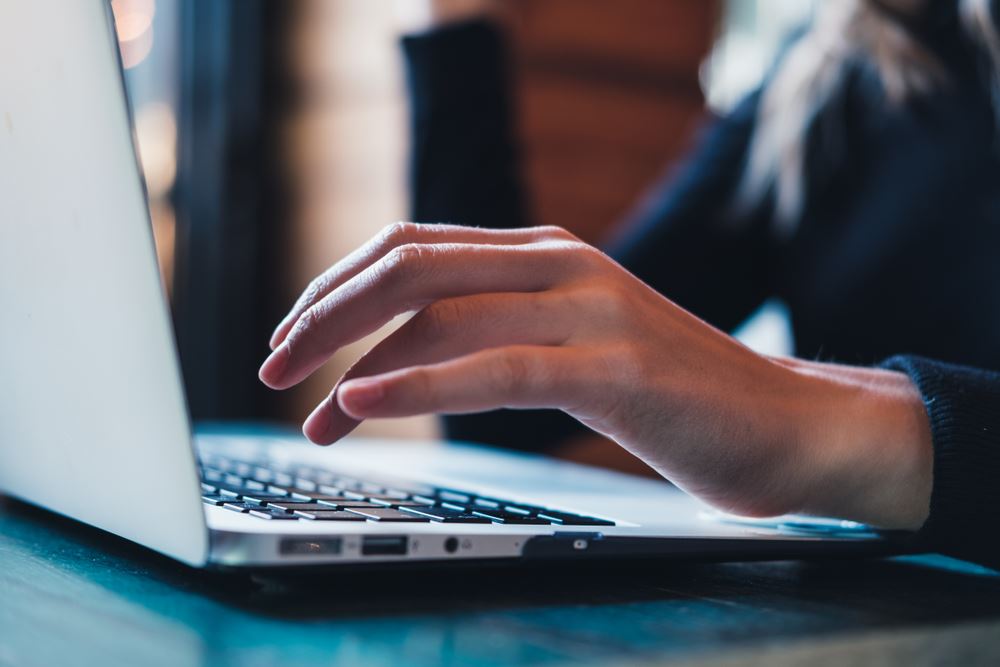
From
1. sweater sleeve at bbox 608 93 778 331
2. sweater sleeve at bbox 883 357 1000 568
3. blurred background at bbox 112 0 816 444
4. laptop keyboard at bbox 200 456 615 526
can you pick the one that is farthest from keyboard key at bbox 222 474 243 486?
blurred background at bbox 112 0 816 444

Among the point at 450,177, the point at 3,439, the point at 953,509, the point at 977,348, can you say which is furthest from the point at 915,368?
the point at 450,177

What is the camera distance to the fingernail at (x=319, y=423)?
1.43ft

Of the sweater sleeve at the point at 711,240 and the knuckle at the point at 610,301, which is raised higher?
the knuckle at the point at 610,301

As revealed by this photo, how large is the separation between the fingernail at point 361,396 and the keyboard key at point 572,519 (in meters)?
0.10

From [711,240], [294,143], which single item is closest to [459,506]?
[711,240]

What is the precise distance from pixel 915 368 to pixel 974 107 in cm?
→ 65

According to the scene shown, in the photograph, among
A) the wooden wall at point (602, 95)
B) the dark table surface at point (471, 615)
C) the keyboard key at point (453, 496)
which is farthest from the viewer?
the wooden wall at point (602, 95)

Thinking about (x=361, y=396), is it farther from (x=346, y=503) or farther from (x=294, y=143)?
(x=294, y=143)

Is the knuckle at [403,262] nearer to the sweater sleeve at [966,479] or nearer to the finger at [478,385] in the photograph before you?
the finger at [478,385]

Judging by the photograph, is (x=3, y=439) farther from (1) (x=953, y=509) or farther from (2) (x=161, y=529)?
(1) (x=953, y=509)

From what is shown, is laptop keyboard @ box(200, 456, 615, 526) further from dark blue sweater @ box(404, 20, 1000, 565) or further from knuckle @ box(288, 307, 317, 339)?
dark blue sweater @ box(404, 20, 1000, 565)

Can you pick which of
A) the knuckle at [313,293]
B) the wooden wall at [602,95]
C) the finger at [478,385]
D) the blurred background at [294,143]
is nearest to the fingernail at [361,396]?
the finger at [478,385]

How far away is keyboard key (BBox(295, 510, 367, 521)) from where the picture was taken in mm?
386

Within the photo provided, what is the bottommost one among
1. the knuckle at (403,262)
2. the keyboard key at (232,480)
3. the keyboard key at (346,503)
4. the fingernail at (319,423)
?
the keyboard key at (232,480)
